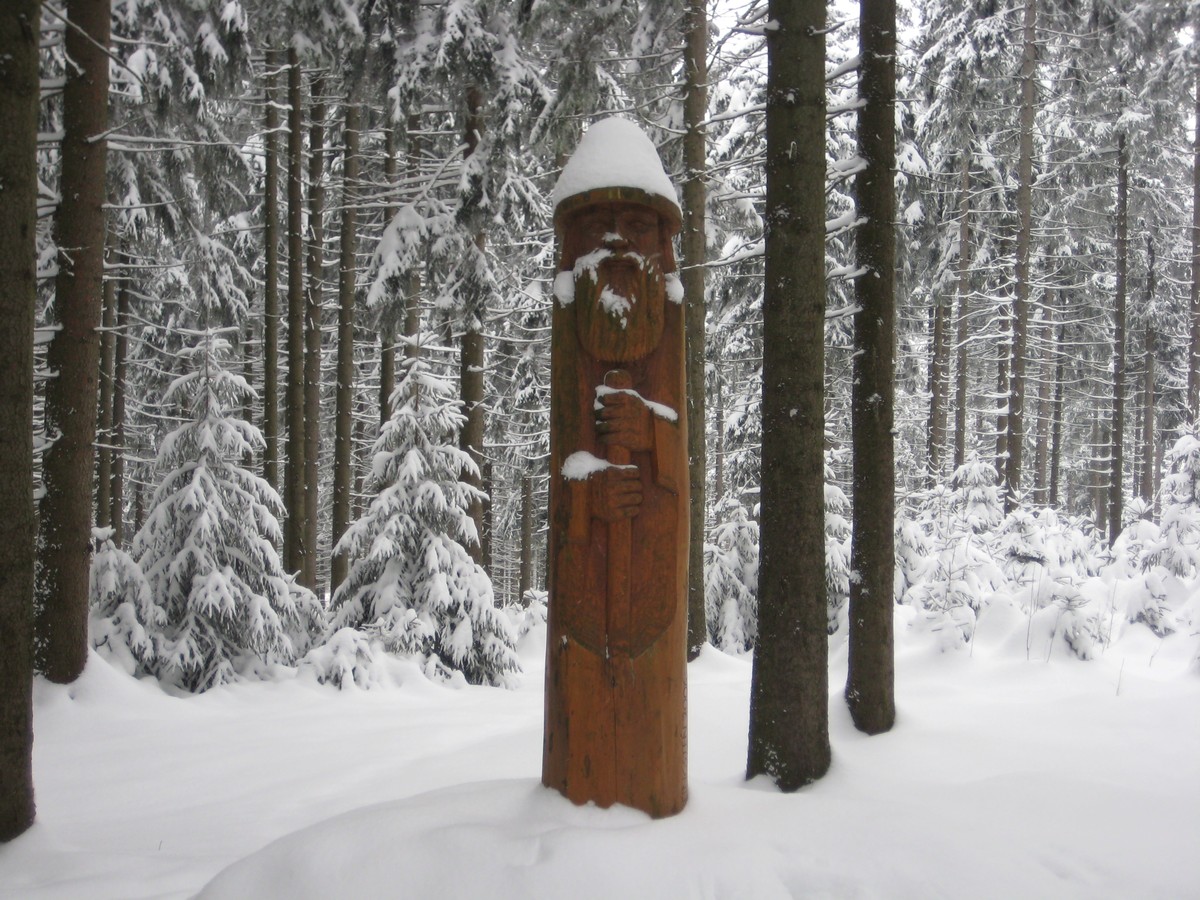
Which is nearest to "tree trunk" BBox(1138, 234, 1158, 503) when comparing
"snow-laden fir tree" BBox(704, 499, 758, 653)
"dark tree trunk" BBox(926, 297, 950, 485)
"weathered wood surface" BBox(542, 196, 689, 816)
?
"dark tree trunk" BBox(926, 297, 950, 485)

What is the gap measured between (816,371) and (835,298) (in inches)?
295

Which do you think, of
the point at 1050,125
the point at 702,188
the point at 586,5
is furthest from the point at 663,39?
the point at 1050,125

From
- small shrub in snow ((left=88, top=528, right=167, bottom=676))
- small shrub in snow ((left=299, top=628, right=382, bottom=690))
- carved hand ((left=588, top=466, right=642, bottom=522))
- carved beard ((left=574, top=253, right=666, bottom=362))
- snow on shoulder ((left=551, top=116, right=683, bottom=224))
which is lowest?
small shrub in snow ((left=299, top=628, right=382, bottom=690))

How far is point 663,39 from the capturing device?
30.1ft

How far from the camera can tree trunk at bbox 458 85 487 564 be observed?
34.5 feet

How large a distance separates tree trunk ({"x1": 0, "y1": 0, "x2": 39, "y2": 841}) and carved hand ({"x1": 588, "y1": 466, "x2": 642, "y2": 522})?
302 cm

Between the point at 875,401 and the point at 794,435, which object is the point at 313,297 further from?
the point at 794,435

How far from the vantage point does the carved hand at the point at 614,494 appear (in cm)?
352

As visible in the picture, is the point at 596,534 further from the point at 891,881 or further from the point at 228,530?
the point at 228,530

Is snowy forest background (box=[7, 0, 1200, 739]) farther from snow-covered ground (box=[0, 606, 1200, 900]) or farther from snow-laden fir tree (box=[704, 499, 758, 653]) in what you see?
snow-covered ground (box=[0, 606, 1200, 900])

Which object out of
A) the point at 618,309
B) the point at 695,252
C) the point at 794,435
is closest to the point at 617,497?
the point at 618,309

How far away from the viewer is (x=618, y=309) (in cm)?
358

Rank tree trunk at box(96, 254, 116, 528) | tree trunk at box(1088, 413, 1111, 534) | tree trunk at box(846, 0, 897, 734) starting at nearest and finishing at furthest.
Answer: tree trunk at box(846, 0, 897, 734)
tree trunk at box(96, 254, 116, 528)
tree trunk at box(1088, 413, 1111, 534)

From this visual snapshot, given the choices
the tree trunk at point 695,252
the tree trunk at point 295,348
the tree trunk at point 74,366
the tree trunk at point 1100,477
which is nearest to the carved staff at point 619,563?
the tree trunk at point 695,252
